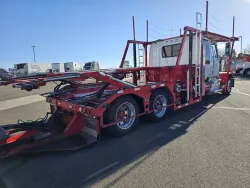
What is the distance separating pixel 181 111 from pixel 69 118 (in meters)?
3.94

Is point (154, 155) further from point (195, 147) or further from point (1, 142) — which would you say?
A: point (1, 142)

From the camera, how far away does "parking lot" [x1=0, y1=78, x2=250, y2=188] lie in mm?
2959

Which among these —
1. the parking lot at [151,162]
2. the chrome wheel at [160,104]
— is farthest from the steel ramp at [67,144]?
the chrome wheel at [160,104]

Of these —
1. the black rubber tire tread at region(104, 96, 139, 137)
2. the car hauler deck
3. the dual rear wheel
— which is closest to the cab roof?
the car hauler deck

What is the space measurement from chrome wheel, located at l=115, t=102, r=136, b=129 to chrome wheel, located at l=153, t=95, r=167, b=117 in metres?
0.98

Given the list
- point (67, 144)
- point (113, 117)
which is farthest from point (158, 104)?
point (67, 144)

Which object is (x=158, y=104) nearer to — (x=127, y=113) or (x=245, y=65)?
(x=127, y=113)

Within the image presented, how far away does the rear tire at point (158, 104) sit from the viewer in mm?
5676

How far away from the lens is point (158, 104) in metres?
6.00

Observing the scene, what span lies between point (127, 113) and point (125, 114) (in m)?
0.07

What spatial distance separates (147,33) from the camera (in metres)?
8.68

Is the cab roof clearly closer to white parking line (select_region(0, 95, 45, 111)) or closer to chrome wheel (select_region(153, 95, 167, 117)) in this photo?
chrome wheel (select_region(153, 95, 167, 117))

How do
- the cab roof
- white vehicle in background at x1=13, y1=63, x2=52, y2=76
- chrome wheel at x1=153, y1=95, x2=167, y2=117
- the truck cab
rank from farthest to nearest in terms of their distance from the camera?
white vehicle in background at x1=13, y1=63, x2=52, y2=76 → the truck cab → the cab roof → chrome wheel at x1=153, y1=95, x2=167, y2=117

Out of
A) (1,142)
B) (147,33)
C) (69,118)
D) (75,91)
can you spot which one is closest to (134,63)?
(147,33)
